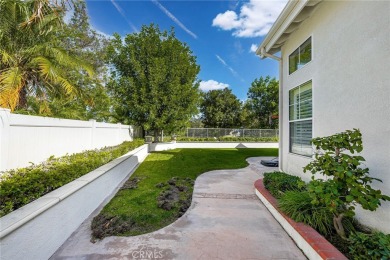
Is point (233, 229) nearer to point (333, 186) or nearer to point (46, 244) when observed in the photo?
point (333, 186)

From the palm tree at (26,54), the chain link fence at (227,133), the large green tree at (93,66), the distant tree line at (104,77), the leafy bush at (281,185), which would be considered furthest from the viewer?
the chain link fence at (227,133)

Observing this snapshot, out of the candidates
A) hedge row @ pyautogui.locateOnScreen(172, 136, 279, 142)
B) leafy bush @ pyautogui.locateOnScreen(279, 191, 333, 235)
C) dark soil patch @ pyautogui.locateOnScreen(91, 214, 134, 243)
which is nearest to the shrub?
leafy bush @ pyautogui.locateOnScreen(279, 191, 333, 235)

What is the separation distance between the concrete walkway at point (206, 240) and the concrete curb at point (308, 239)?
0.11 meters

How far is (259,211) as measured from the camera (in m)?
4.35

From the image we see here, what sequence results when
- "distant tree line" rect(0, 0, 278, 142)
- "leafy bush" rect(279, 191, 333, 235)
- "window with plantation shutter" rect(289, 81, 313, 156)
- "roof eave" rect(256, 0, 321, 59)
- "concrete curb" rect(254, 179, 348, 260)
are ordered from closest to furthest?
"concrete curb" rect(254, 179, 348, 260), "leafy bush" rect(279, 191, 333, 235), "roof eave" rect(256, 0, 321, 59), "window with plantation shutter" rect(289, 81, 313, 156), "distant tree line" rect(0, 0, 278, 142)

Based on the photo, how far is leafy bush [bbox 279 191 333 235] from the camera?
10.2ft

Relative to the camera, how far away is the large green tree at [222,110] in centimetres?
2677

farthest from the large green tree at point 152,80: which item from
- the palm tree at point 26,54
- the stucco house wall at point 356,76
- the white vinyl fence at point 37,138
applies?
the stucco house wall at point 356,76

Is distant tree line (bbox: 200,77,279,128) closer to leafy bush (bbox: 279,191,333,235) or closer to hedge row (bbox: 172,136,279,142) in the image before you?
hedge row (bbox: 172,136,279,142)

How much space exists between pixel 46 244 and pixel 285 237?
3.63 meters

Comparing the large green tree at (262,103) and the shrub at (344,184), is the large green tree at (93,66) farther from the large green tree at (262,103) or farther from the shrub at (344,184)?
the large green tree at (262,103)

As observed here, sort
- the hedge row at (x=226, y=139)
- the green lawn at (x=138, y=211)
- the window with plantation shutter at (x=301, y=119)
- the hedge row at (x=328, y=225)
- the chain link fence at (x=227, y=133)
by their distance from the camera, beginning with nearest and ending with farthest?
the hedge row at (x=328, y=225) < the green lawn at (x=138, y=211) < the window with plantation shutter at (x=301, y=119) < the hedge row at (x=226, y=139) < the chain link fence at (x=227, y=133)

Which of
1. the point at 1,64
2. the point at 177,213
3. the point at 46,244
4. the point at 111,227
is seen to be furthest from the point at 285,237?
the point at 1,64

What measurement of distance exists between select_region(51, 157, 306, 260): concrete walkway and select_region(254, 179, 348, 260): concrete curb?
0.11 m
